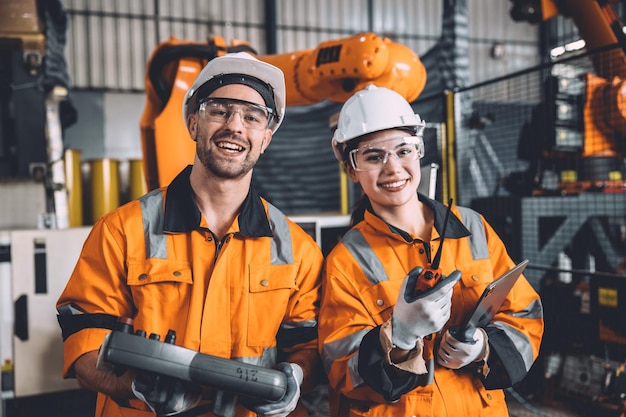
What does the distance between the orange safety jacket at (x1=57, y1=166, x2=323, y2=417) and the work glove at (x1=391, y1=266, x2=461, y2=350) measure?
42 cm

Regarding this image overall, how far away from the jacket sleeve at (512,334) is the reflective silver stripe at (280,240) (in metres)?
0.72

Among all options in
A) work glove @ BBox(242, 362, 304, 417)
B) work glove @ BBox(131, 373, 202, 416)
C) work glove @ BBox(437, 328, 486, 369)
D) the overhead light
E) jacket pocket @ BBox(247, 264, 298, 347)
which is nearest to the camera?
work glove @ BBox(131, 373, 202, 416)

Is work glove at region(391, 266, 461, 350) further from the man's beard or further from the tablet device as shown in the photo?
the man's beard

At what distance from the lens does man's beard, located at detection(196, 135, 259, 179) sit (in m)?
1.72

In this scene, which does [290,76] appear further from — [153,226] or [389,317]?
[389,317]

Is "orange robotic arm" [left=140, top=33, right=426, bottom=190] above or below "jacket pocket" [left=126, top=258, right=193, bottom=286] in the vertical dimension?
above

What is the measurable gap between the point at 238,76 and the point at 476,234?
1.02m

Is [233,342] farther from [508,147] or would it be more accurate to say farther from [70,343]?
[508,147]

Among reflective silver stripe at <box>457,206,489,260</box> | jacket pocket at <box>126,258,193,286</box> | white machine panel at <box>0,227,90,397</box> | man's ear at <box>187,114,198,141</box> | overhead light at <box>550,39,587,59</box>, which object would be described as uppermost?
overhead light at <box>550,39,587,59</box>

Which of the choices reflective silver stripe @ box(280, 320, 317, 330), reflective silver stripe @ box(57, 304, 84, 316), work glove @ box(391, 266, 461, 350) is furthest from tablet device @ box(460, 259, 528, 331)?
reflective silver stripe @ box(57, 304, 84, 316)

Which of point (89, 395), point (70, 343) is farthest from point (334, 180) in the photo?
point (70, 343)

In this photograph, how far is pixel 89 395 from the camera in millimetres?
3289

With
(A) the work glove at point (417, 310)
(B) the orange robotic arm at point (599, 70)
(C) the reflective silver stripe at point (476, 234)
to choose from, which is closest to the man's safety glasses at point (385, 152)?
(C) the reflective silver stripe at point (476, 234)

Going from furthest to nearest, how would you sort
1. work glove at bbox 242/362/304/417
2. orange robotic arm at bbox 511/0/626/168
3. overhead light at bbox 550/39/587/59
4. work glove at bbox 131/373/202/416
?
overhead light at bbox 550/39/587/59, orange robotic arm at bbox 511/0/626/168, work glove at bbox 242/362/304/417, work glove at bbox 131/373/202/416
